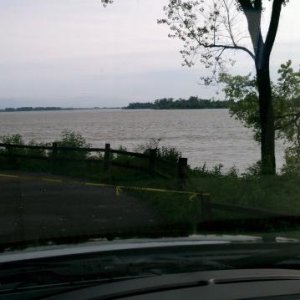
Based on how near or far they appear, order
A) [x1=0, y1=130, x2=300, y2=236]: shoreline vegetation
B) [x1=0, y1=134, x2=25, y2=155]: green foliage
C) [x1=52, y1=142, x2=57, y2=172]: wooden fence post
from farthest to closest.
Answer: [x1=0, y1=134, x2=25, y2=155]: green foliage
[x1=52, y1=142, x2=57, y2=172]: wooden fence post
[x1=0, y1=130, x2=300, y2=236]: shoreline vegetation

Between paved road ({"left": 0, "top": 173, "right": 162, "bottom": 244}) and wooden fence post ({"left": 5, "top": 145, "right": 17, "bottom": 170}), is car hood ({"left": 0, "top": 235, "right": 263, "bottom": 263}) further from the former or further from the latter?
wooden fence post ({"left": 5, "top": 145, "right": 17, "bottom": 170})

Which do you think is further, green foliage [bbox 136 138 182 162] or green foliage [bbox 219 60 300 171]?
green foliage [bbox 219 60 300 171]

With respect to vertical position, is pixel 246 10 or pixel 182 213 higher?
pixel 246 10

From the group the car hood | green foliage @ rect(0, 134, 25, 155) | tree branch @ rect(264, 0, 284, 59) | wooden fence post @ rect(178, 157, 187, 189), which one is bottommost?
wooden fence post @ rect(178, 157, 187, 189)

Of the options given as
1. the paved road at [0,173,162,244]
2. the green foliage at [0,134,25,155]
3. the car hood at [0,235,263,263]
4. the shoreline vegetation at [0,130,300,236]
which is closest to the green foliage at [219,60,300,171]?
the shoreline vegetation at [0,130,300,236]

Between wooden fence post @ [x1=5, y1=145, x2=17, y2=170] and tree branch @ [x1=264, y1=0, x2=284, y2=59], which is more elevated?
tree branch @ [x1=264, y1=0, x2=284, y2=59]

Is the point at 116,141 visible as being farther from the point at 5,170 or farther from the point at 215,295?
the point at 215,295

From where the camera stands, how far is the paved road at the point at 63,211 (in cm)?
844

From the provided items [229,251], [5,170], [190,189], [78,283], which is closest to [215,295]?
[78,283]

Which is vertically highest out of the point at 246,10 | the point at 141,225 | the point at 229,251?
the point at 246,10

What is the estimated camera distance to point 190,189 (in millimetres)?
11203

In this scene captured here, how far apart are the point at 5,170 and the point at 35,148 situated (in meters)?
1.02

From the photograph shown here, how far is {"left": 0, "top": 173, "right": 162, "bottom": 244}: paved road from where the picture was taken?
844 cm

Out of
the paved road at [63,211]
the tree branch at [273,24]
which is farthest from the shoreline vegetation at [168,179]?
the tree branch at [273,24]
